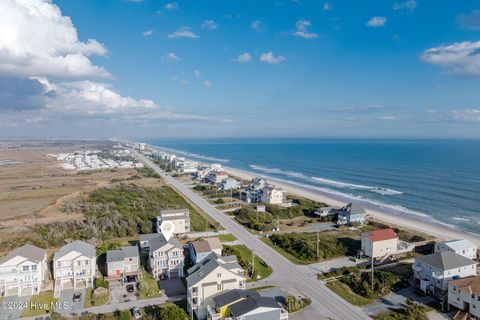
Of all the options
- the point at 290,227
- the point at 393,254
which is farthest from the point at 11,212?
the point at 393,254

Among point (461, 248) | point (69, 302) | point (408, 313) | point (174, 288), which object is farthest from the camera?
point (461, 248)

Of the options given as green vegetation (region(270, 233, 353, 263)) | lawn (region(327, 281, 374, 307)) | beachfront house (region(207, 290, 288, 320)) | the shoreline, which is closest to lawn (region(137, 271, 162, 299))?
beachfront house (region(207, 290, 288, 320))

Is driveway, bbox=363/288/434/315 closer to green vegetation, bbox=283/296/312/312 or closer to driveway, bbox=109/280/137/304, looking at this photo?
green vegetation, bbox=283/296/312/312

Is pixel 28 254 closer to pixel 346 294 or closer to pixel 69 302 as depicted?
pixel 69 302

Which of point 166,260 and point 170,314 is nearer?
point 170,314

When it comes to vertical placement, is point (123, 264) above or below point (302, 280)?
above

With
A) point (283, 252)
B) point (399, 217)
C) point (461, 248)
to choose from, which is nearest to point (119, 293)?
point (283, 252)
